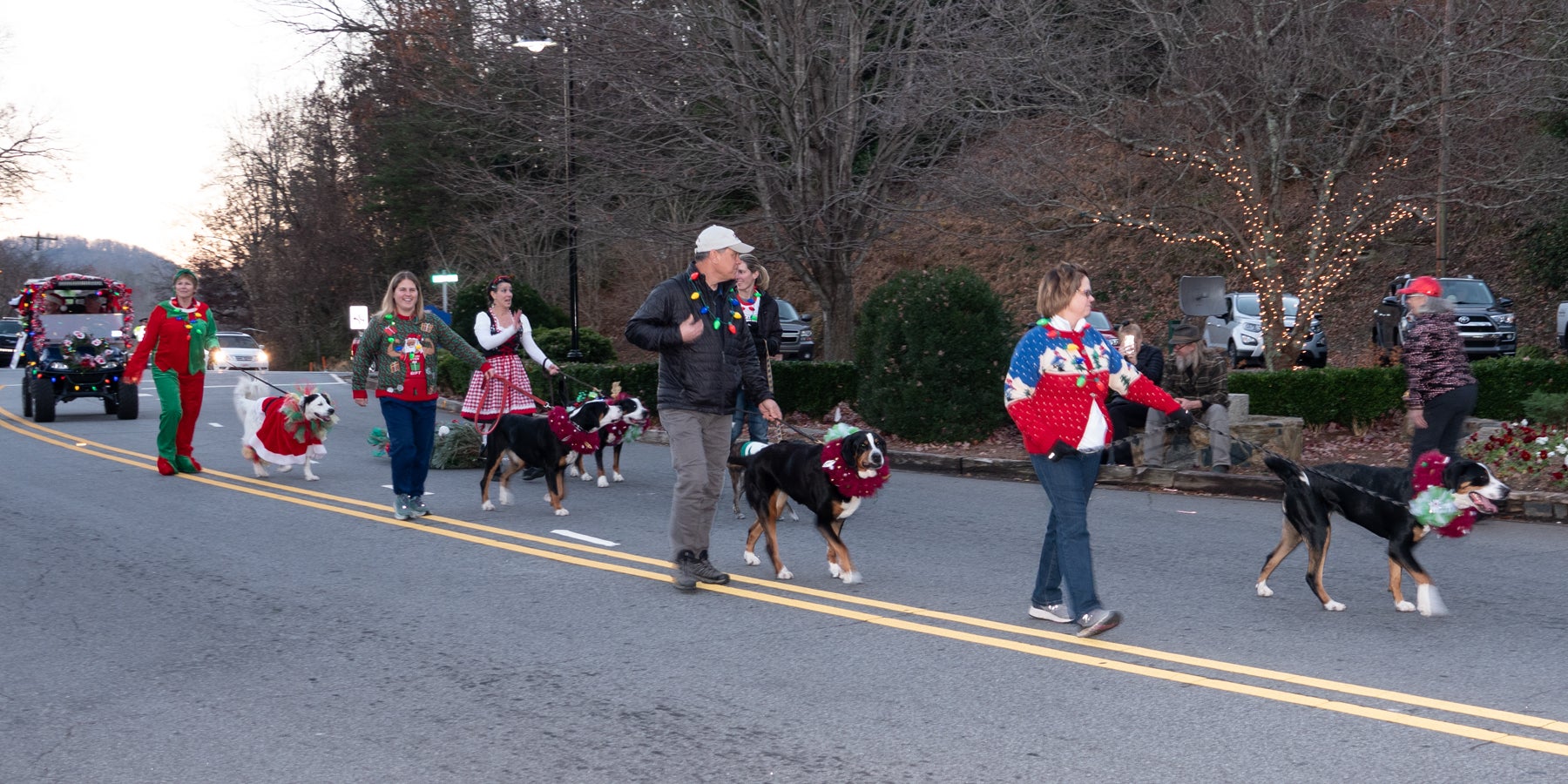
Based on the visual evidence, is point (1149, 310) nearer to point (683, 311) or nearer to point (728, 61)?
point (728, 61)

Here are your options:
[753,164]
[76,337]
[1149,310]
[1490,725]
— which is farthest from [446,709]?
[1149,310]

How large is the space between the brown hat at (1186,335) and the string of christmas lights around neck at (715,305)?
624 centimetres

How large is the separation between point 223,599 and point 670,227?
1171cm

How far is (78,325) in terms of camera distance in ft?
74.4

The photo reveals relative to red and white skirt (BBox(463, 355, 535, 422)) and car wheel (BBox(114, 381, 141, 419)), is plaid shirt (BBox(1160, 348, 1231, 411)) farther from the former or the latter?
car wheel (BBox(114, 381, 141, 419))

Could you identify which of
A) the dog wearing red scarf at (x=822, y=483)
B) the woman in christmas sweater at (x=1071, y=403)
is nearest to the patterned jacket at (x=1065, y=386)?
the woman in christmas sweater at (x=1071, y=403)

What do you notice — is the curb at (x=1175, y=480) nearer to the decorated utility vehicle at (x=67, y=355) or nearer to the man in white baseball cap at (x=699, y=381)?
the man in white baseball cap at (x=699, y=381)

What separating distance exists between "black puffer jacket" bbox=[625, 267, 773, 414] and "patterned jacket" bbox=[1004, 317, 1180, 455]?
1.74 m

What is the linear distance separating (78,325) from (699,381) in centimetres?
1879

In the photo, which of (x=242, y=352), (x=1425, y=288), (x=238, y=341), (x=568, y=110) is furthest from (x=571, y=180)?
(x=238, y=341)

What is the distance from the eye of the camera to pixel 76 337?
70.8 feet

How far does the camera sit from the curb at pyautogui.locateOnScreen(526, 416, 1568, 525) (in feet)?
34.7

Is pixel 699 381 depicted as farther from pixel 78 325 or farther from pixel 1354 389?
pixel 78 325

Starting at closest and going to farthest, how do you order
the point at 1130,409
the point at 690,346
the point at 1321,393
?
the point at 690,346
the point at 1130,409
the point at 1321,393
